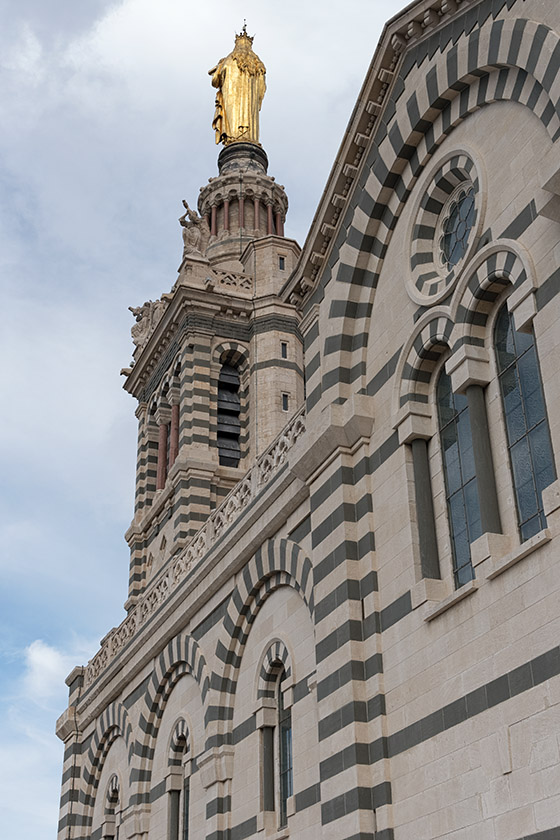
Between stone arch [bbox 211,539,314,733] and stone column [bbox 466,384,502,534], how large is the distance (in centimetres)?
523

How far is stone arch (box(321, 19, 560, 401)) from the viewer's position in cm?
1368

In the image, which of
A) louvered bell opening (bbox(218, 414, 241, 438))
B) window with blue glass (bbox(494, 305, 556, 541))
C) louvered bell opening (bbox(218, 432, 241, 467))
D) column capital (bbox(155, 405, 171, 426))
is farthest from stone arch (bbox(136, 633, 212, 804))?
column capital (bbox(155, 405, 171, 426))

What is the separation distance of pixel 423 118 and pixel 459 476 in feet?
18.5

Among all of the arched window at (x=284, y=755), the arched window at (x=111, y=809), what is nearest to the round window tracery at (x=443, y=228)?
the arched window at (x=284, y=755)

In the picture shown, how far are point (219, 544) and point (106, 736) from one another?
899 cm

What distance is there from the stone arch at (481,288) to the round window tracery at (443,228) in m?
0.45

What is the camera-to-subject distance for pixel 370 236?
1748cm

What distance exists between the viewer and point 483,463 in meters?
13.6

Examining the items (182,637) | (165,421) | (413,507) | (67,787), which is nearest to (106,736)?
(67,787)

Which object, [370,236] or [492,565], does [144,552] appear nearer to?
[370,236]

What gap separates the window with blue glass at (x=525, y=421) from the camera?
12.7m

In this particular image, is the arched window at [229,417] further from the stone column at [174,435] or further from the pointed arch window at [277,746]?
the pointed arch window at [277,746]

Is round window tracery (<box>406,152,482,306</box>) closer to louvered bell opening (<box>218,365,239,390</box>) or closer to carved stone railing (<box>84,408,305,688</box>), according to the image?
carved stone railing (<box>84,408,305,688</box>)

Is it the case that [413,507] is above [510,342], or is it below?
below
